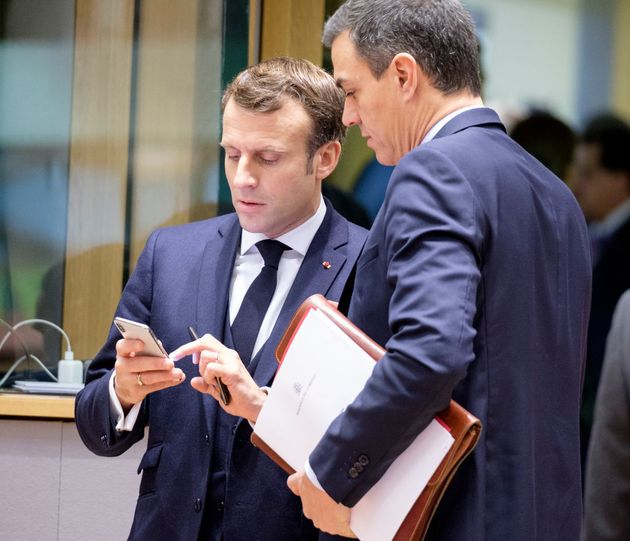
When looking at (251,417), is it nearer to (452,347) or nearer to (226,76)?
(452,347)

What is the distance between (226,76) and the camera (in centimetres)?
392

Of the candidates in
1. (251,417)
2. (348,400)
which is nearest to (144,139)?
(251,417)

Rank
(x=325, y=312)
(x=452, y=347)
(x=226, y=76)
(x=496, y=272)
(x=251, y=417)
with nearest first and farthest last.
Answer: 1. (x=452, y=347)
2. (x=496, y=272)
3. (x=325, y=312)
4. (x=251, y=417)
5. (x=226, y=76)

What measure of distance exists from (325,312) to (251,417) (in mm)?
346

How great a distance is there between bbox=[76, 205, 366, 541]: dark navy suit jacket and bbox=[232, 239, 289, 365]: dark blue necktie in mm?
37

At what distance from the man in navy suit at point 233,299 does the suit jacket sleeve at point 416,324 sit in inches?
19.7

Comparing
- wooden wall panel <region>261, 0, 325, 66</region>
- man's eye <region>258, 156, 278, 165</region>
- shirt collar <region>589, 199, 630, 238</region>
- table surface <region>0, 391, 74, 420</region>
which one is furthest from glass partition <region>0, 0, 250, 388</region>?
shirt collar <region>589, 199, 630, 238</region>

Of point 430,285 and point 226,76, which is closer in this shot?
point 430,285

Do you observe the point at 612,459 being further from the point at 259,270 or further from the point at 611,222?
the point at 611,222

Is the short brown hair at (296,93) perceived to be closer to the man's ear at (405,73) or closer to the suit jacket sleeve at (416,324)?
the man's ear at (405,73)

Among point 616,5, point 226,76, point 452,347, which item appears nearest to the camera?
point 452,347

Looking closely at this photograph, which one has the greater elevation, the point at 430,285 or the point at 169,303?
the point at 430,285

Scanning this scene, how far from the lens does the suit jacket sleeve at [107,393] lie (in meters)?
2.27

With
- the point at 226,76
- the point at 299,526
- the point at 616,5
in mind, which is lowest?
the point at 299,526
